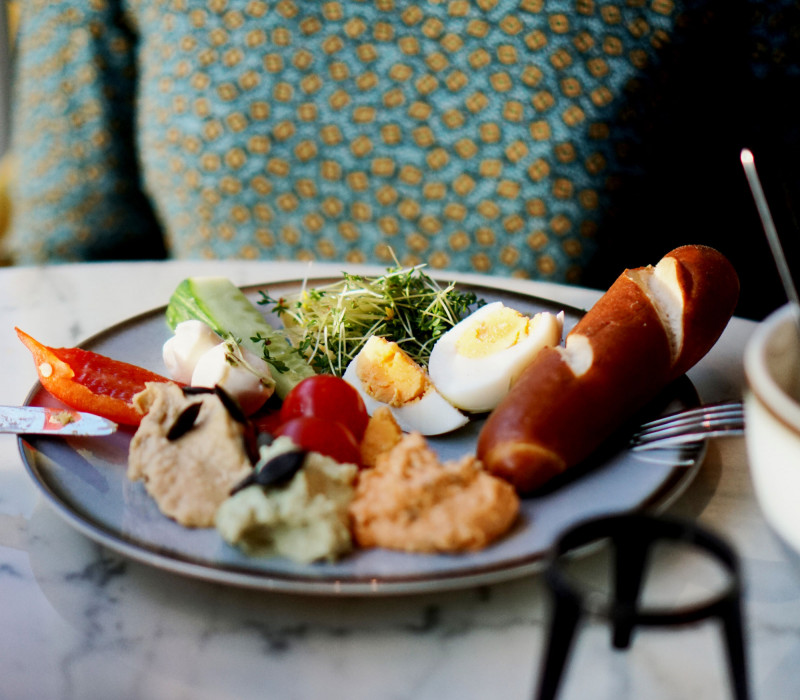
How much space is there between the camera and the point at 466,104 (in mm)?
2406

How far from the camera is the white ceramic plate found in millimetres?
816

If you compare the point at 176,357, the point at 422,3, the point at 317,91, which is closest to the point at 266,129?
the point at 317,91

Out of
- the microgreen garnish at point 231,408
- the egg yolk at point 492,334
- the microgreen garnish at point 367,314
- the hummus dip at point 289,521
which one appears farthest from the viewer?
the microgreen garnish at point 367,314

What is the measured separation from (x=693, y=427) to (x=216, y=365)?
2.49 ft

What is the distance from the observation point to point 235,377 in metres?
1.27

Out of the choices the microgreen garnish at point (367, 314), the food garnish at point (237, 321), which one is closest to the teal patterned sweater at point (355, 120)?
the microgreen garnish at point (367, 314)

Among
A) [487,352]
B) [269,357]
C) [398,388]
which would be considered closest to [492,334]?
[487,352]

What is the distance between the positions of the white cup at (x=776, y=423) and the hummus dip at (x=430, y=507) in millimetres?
283

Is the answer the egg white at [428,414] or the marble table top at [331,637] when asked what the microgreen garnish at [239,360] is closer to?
the egg white at [428,414]

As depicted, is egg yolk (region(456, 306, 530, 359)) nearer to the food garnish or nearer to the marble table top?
the food garnish

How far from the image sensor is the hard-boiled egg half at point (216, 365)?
1.28m

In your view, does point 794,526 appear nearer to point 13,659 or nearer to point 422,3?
point 13,659

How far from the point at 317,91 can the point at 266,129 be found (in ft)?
0.69

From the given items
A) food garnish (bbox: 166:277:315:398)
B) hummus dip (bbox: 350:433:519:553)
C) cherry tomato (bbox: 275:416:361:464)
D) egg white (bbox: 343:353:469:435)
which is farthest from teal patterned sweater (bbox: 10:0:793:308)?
hummus dip (bbox: 350:433:519:553)
